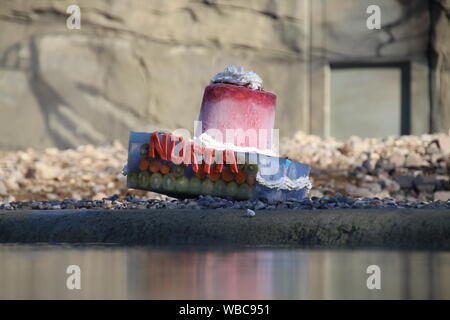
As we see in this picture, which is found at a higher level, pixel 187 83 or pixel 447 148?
pixel 187 83

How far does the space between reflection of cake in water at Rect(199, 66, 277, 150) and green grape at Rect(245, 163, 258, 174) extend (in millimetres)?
410

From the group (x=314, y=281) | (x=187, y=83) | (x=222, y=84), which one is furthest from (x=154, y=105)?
(x=314, y=281)

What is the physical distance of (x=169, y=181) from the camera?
7.35 metres

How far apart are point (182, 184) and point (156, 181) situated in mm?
210

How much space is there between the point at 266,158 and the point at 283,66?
7.37 metres

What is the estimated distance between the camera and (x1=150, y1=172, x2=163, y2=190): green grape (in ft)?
24.2

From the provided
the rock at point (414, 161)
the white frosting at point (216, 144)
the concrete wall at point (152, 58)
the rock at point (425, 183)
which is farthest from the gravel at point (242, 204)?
the concrete wall at point (152, 58)

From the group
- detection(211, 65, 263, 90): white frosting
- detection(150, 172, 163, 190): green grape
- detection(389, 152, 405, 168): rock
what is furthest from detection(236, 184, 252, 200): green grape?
detection(389, 152, 405, 168): rock

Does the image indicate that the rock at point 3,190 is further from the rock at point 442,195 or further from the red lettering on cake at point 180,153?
the rock at point 442,195

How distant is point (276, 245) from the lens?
5.57 meters
